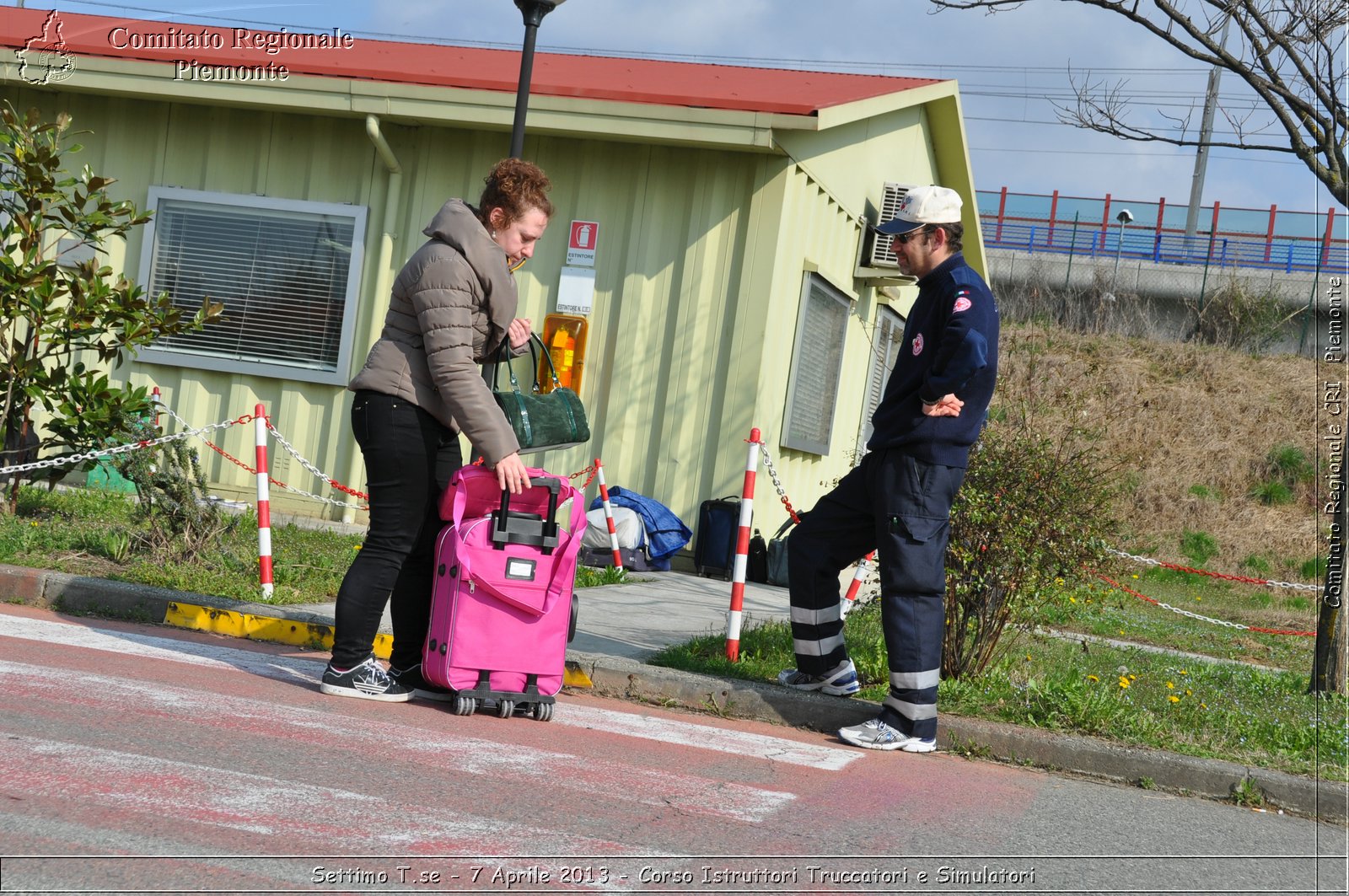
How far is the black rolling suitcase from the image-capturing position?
1095 centimetres

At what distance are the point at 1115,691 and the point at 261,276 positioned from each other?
355 inches

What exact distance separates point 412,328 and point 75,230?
16.5 feet

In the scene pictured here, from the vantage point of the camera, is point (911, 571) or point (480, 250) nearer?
point (480, 250)

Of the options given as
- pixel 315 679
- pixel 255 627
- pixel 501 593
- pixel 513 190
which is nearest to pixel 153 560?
pixel 255 627

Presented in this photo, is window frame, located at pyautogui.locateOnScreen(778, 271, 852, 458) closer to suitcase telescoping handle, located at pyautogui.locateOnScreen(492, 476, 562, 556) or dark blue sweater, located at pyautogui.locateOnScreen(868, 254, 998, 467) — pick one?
dark blue sweater, located at pyautogui.locateOnScreen(868, 254, 998, 467)

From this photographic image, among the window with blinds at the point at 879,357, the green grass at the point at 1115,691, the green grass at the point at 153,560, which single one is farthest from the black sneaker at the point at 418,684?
the window with blinds at the point at 879,357

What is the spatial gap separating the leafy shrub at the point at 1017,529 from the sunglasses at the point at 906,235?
1228mm

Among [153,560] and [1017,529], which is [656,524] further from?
[1017,529]

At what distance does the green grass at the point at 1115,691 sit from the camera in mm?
5535

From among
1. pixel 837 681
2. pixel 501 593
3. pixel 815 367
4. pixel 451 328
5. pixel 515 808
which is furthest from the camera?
pixel 815 367

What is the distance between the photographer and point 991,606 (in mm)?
6098

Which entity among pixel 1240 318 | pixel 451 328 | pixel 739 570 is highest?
pixel 1240 318

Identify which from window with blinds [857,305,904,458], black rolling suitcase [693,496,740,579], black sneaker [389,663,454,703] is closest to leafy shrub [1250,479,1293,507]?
window with blinds [857,305,904,458]

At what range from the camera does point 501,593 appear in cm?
503
